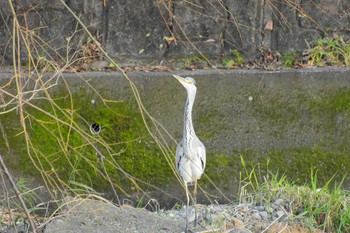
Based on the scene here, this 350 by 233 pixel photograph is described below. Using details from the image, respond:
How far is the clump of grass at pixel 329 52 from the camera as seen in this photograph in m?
6.28

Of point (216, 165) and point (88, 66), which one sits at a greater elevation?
point (88, 66)

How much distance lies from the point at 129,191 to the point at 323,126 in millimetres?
1550

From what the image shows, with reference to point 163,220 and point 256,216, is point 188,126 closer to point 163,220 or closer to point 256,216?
point 163,220

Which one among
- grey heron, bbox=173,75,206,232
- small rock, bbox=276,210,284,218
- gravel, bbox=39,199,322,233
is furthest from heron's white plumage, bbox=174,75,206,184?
small rock, bbox=276,210,284,218

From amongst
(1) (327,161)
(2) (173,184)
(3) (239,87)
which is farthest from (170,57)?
(1) (327,161)

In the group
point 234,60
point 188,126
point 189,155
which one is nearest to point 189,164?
point 189,155

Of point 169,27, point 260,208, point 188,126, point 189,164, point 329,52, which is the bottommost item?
point 260,208

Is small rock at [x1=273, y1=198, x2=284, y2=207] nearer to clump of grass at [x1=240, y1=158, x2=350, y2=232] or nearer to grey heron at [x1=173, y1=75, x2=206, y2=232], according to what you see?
clump of grass at [x1=240, y1=158, x2=350, y2=232]

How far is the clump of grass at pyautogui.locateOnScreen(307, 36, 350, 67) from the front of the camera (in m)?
6.28

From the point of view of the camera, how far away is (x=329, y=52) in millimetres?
6324

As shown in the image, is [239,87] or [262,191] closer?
[262,191]

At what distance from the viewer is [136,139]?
5777mm

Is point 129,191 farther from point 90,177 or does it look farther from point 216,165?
point 216,165

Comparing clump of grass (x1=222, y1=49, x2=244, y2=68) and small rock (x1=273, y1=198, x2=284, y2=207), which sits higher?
clump of grass (x1=222, y1=49, x2=244, y2=68)
